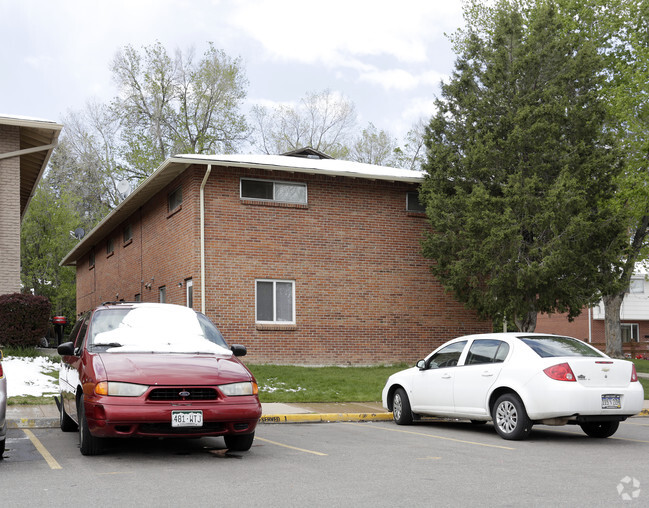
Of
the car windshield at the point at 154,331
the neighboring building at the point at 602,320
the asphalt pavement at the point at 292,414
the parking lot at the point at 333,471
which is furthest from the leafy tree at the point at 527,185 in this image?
the neighboring building at the point at 602,320

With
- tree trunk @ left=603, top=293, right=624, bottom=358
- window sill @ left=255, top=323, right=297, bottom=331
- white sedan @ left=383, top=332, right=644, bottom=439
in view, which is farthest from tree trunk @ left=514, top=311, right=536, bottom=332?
white sedan @ left=383, top=332, right=644, bottom=439

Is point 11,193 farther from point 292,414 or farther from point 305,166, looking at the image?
point 292,414

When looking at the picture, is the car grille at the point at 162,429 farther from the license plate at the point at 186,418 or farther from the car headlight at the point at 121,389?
the car headlight at the point at 121,389

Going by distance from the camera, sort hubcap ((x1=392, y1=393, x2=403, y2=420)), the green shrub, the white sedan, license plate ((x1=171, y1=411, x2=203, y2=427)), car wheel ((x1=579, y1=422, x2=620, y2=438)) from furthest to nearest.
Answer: the green shrub < hubcap ((x1=392, y1=393, x2=403, y2=420)) < car wheel ((x1=579, y1=422, x2=620, y2=438)) < the white sedan < license plate ((x1=171, y1=411, x2=203, y2=427))

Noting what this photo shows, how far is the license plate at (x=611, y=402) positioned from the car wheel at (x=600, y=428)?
768 mm

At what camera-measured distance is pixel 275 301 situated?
20.9 m

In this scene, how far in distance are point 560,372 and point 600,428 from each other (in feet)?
4.83

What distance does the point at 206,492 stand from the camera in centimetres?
634

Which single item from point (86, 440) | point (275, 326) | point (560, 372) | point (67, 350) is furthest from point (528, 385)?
point (275, 326)

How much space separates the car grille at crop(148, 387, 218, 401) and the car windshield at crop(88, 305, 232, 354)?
0.90 meters

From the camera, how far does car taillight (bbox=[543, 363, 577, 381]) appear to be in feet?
31.8

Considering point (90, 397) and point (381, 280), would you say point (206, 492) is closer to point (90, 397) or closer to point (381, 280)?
point (90, 397)

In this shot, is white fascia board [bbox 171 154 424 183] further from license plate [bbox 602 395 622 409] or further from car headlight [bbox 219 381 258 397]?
license plate [bbox 602 395 622 409]

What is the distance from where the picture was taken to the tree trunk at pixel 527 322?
20344 millimetres
